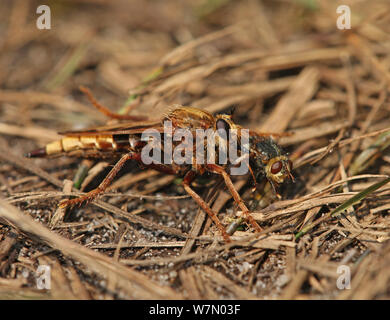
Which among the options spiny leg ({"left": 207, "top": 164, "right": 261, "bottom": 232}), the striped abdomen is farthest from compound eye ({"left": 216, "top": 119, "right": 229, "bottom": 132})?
the striped abdomen

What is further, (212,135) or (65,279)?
(212,135)

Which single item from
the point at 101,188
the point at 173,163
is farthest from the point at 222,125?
the point at 101,188

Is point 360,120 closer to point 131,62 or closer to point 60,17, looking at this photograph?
point 131,62

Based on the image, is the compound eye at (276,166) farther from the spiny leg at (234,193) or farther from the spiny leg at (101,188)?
the spiny leg at (101,188)

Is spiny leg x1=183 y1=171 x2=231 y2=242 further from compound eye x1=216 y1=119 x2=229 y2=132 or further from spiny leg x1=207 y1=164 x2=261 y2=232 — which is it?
compound eye x1=216 y1=119 x2=229 y2=132

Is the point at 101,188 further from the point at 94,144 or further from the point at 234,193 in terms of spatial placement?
the point at 234,193

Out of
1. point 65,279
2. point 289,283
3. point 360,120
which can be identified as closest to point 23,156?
point 65,279

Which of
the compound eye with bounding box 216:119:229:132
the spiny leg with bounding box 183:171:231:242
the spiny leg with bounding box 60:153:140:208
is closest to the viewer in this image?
the spiny leg with bounding box 183:171:231:242
